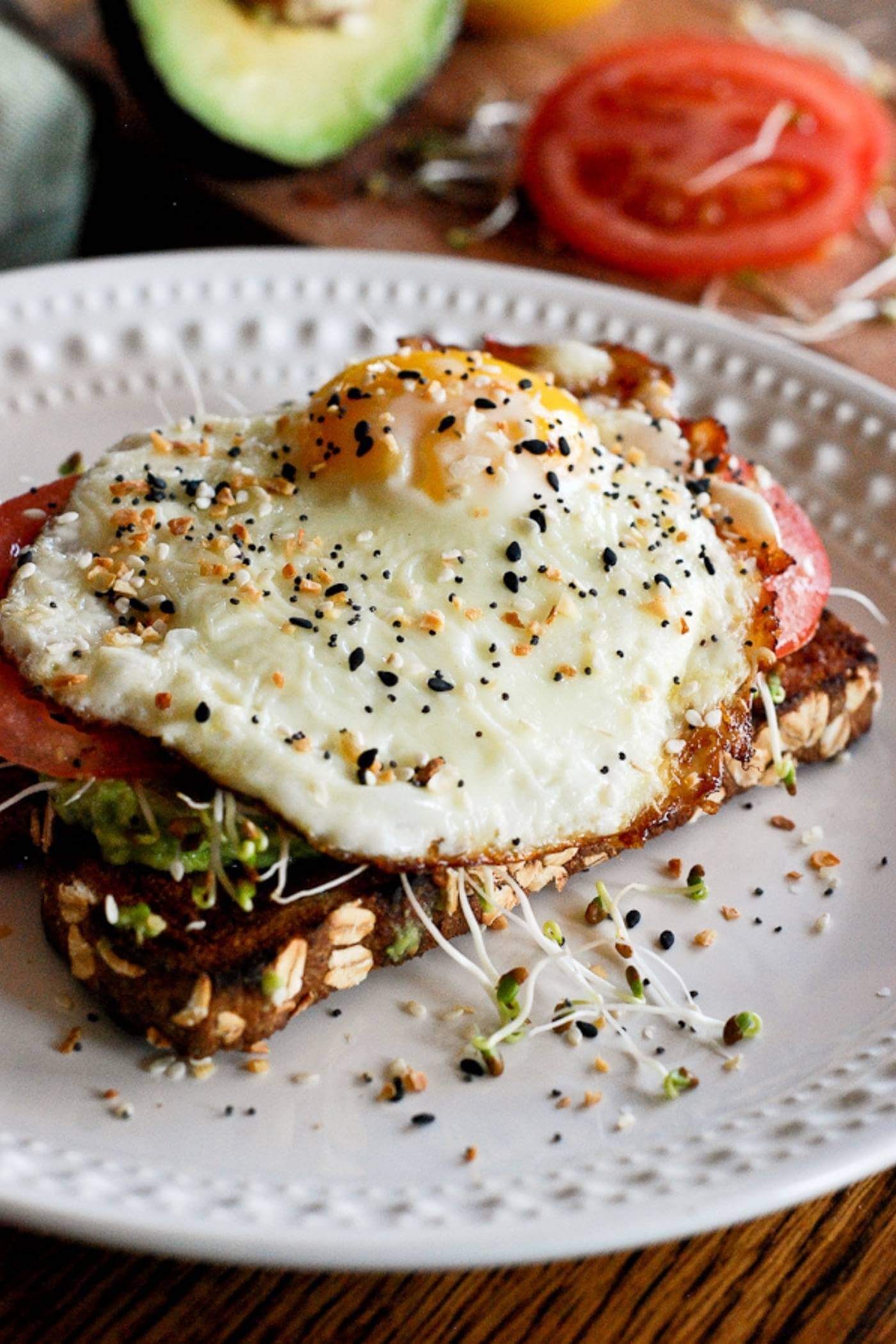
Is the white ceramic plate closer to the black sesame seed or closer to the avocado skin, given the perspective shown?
the black sesame seed

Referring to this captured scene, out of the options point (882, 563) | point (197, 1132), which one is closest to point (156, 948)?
point (197, 1132)

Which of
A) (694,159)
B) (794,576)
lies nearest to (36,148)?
(694,159)

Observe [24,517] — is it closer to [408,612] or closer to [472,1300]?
[408,612]

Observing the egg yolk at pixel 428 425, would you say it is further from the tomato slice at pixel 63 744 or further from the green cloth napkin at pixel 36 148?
the green cloth napkin at pixel 36 148

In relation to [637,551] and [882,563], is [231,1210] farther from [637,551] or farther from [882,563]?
[882,563]

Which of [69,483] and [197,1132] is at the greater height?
[69,483]

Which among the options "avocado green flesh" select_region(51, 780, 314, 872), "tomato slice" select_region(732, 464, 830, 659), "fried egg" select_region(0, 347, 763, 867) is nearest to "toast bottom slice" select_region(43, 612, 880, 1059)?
"avocado green flesh" select_region(51, 780, 314, 872)
